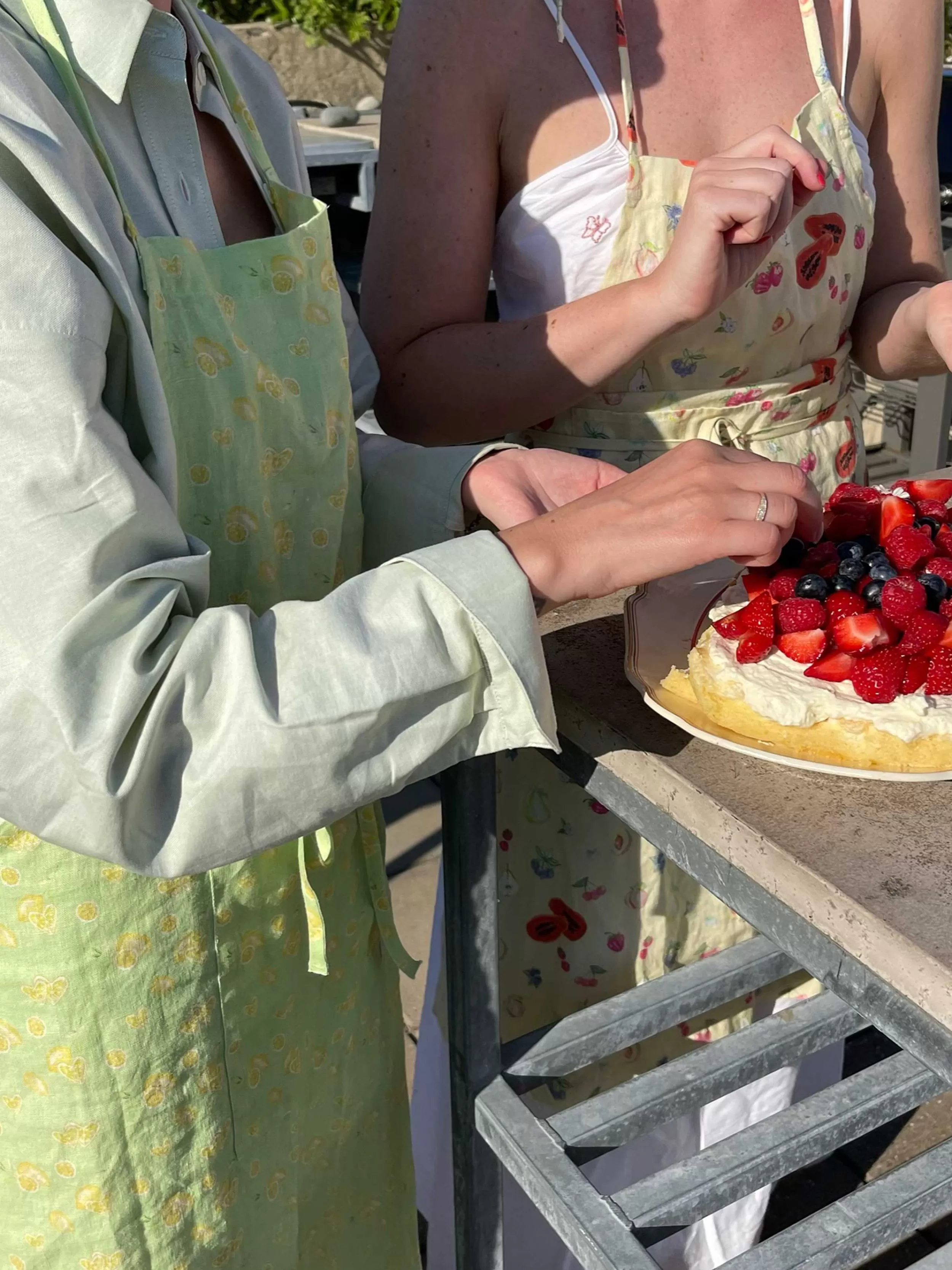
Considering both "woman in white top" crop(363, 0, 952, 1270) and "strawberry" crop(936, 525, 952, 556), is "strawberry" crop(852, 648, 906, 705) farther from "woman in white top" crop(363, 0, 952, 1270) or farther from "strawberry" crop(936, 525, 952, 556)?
"woman in white top" crop(363, 0, 952, 1270)

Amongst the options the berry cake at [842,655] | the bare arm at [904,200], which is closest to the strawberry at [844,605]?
the berry cake at [842,655]

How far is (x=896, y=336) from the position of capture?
161 centimetres

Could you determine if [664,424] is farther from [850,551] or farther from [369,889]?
[369,889]

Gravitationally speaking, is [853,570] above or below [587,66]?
below

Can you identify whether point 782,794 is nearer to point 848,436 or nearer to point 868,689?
point 868,689

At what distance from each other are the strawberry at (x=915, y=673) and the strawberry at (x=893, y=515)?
18 cm

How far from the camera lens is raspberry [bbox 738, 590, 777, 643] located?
1111 mm

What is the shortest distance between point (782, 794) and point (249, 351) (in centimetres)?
55

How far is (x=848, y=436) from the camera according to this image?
1631 millimetres

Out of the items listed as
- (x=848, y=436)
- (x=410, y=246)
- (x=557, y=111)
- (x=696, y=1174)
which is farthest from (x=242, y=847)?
(x=848, y=436)

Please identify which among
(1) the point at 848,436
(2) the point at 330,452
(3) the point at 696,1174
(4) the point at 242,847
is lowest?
(3) the point at 696,1174

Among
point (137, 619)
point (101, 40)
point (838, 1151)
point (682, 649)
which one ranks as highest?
point (101, 40)

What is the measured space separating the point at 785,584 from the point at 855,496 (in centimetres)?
22

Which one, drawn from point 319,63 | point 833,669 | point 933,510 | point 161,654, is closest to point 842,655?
point 833,669
